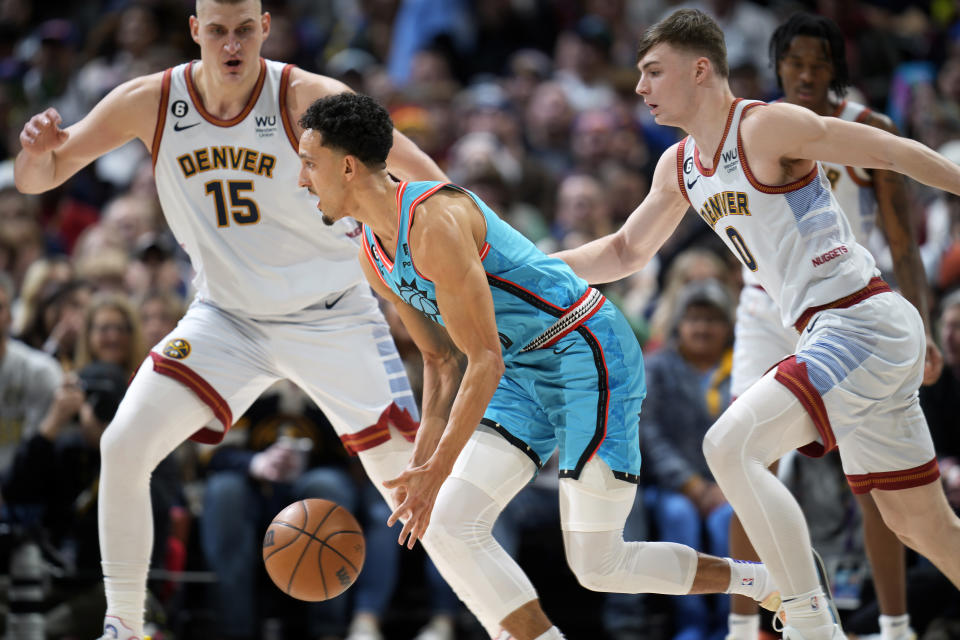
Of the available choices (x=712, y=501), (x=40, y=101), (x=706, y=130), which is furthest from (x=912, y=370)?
(x=40, y=101)

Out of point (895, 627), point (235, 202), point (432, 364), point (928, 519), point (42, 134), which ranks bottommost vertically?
point (895, 627)

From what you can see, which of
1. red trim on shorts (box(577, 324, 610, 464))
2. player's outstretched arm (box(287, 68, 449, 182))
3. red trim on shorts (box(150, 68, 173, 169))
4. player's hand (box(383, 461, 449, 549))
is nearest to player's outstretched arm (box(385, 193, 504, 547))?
player's hand (box(383, 461, 449, 549))

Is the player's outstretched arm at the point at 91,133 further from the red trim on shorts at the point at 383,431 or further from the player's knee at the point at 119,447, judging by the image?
the red trim on shorts at the point at 383,431

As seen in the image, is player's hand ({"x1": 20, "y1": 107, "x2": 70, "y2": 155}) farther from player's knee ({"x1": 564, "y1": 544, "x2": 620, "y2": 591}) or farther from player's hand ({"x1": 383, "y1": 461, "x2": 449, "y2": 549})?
player's knee ({"x1": 564, "y1": 544, "x2": 620, "y2": 591})

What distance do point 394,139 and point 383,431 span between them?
1.27 meters

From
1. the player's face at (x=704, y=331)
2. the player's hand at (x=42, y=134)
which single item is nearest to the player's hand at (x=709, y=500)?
the player's face at (x=704, y=331)

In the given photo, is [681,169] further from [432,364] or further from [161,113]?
[161,113]

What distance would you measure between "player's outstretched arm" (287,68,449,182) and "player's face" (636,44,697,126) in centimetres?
93

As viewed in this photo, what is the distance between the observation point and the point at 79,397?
6926 millimetres

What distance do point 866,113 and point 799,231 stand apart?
1.14 meters

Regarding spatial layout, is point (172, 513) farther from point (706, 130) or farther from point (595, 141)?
point (595, 141)

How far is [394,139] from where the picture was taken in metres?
5.08

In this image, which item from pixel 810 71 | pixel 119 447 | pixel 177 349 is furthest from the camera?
pixel 810 71

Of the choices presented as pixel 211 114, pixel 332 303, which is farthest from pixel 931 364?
pixel 211 114
